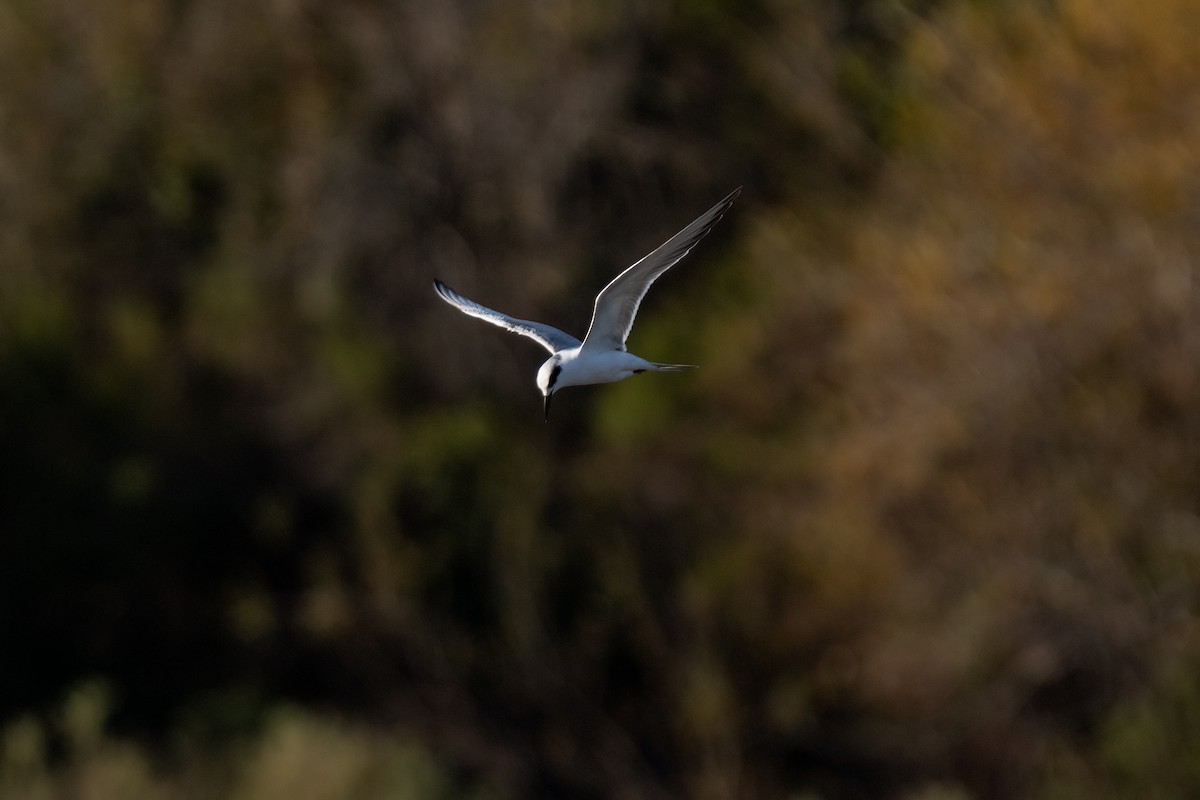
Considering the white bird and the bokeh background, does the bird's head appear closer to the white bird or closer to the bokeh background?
the white bird

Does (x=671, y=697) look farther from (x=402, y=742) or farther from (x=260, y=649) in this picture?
(x=260, y=649)

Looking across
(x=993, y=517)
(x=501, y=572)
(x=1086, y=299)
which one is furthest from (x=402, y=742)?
(x=1086, y=299)

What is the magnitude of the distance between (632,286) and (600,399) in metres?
7.79

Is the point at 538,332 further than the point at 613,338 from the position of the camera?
Yes

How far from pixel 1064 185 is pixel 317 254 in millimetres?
5195

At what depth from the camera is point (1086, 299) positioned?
964 centimetres

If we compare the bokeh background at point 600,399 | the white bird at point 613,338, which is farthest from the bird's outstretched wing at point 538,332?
the bokeh background at point 600,399

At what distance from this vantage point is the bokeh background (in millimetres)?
9883

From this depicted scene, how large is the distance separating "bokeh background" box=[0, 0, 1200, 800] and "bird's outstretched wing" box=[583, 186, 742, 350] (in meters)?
4.88

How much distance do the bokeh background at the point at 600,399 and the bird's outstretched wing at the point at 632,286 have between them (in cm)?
488

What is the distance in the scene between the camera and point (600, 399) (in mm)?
12414

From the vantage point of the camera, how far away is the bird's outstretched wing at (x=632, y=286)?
4355 millimetres

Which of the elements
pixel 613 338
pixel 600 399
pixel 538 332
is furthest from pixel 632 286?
pixel 600 399

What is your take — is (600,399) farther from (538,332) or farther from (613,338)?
(613,338)
